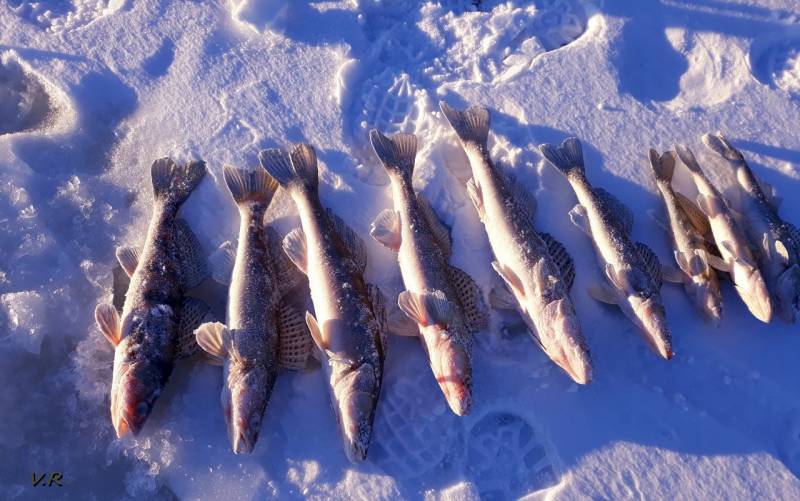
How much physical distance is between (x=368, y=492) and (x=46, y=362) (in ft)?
8.23

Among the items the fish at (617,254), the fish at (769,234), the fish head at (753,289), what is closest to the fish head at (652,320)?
the fish at (617,254)

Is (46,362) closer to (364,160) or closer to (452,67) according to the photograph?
(364,160)

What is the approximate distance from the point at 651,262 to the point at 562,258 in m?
0.68

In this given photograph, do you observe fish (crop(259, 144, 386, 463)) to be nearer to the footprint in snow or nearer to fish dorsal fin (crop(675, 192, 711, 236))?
the footprint in snow

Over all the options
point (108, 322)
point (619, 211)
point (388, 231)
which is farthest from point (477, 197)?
point (108, 322)

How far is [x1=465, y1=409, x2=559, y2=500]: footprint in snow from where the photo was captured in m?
4.12

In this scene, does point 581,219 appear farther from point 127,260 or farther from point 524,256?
point 127,260

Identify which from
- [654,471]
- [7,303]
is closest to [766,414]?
[654,471]

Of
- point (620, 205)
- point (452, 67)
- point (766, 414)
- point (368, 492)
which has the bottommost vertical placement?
point (368, 492)

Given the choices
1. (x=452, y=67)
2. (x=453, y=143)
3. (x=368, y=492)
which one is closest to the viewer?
(x=368, y=492)

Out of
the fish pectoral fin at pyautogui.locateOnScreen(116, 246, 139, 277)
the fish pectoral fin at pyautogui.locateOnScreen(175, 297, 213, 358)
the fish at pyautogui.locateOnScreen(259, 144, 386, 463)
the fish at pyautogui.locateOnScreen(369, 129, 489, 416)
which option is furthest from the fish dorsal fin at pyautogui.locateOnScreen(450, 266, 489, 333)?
the fish pectoral fin at pyautogui.locateOnScreen(116, 246, 139, 277)

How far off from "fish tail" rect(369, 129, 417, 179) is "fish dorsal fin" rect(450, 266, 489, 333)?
0.96 m

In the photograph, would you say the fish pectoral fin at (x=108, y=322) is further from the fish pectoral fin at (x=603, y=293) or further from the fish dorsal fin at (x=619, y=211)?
the fish dorsal fin at (x=619, y=211)

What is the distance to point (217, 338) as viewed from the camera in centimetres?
407
